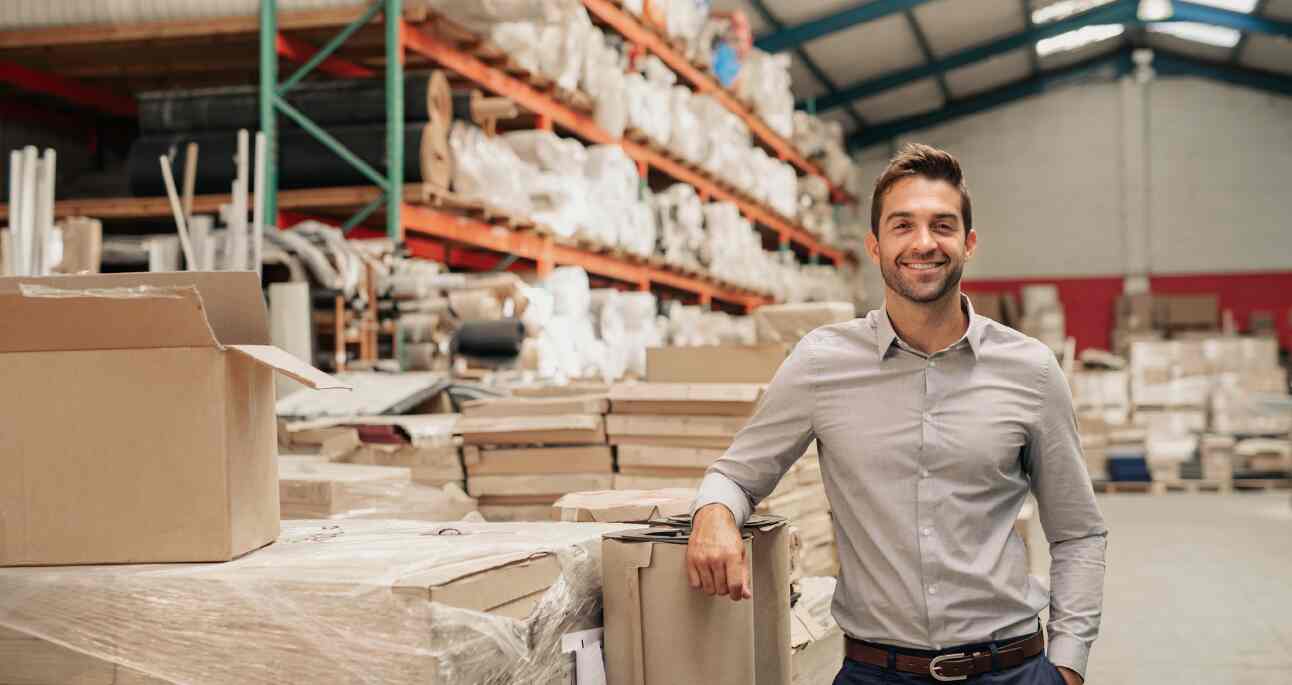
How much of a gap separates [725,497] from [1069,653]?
2.26 ft

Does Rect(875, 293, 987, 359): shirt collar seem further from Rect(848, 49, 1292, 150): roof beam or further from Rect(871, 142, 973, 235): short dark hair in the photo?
Rect(848, 49, 1292, 150): roof beam

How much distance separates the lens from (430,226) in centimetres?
664

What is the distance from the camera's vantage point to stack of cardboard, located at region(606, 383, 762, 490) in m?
4.34

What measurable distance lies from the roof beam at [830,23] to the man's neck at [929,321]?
1274cm

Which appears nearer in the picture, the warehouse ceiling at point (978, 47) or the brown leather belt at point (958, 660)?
the brown leather belt at point (958, 660)

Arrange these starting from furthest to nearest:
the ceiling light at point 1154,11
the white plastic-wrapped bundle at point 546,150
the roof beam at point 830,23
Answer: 1. the ceiling light at point 1154,11
2. the roof beam at point 830,23
3. the white plastic-wrapped bundle at point 546,150

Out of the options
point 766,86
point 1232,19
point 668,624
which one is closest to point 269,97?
point 668,624

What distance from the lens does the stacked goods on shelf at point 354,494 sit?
350 centimetres

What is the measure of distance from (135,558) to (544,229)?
587 cm

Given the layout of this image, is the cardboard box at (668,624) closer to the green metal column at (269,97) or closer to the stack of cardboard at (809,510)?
the stack of cardboard at (809,510)

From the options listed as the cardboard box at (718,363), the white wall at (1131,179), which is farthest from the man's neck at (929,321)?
the white wall at (1131,179)

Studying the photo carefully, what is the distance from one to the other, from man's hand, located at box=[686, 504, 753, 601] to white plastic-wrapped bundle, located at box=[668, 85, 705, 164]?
8.28 metres

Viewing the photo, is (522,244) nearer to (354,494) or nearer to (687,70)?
(687,70)

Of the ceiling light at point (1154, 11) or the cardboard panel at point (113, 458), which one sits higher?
the ceiling light at point (1154, 11)
